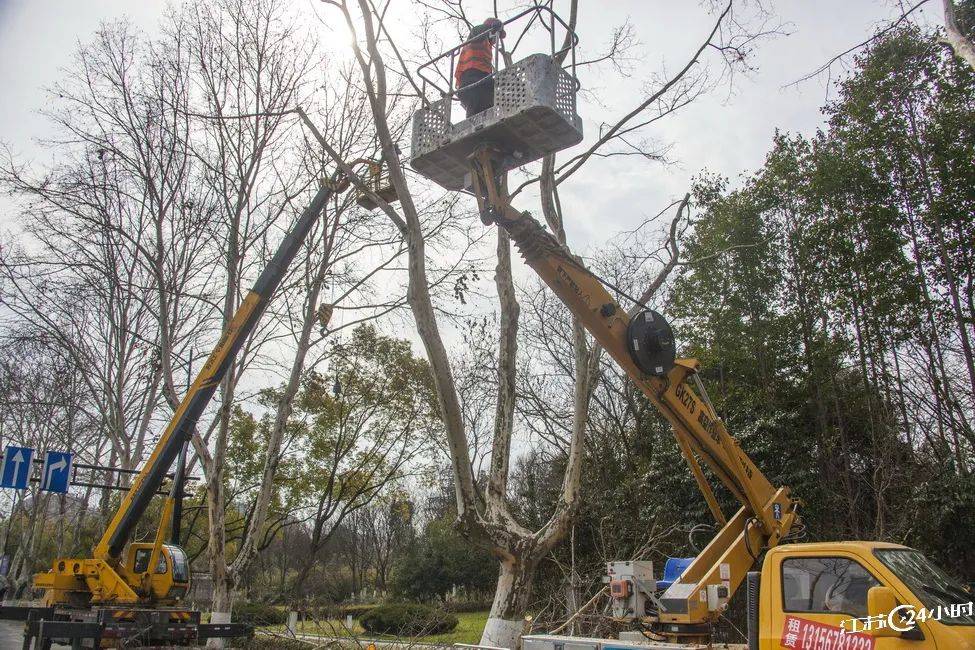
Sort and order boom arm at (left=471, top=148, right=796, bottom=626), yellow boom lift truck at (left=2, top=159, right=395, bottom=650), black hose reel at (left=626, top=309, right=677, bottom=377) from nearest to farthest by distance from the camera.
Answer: boom arm at (left=471, top=148, right=796, bottom=626) → black hose reel at (left=626, top=309, right=677, bottom=377) → yellow boom lift truck at (left=2, top=159, right=395, bottom=650)

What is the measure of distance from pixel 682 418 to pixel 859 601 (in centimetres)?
286

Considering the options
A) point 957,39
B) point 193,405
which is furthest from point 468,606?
point 957,39

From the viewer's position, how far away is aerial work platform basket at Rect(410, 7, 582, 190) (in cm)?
618

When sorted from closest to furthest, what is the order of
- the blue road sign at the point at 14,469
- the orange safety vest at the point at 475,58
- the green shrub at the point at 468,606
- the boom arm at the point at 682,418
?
the boom arm at the point at 682,418
the orange safety vest at the point at 475,58
the blue road sign at the point at 14,469
the green shrub at the point at 468,606

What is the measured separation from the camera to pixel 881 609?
424 centimetres

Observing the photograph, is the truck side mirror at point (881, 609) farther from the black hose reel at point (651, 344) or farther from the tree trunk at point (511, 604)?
the tree trunk at point (511, 604)

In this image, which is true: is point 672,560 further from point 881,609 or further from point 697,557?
point 881,609

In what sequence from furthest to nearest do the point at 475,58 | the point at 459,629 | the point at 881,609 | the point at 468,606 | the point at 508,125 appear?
the point at 468,606
the point at 459,629
the point at 475,58
the point at 508,125
the point at 881,609

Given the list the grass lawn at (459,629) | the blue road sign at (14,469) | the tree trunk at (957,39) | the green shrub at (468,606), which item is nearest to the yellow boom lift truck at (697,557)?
the tree trunk at (957,39)

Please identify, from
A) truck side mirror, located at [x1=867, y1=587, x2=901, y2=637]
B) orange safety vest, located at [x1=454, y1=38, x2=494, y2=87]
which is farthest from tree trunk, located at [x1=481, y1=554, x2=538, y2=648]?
orange safety vest, located at [x1=454, y1=38, x2=494, y2=87]

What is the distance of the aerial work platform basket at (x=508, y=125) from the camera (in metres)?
6.18

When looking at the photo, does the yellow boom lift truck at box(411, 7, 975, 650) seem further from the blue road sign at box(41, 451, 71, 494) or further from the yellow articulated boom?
the blue road sign at box(41, 451, 71, 494)

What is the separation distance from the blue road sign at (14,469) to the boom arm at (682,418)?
9.10 meters

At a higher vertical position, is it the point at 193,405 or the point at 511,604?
the point at 193,405
